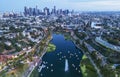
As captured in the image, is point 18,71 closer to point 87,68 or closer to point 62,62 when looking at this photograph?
point 87,68

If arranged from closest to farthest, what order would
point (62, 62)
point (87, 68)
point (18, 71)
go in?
point (18, 71), point (87, 68), point (62, 62)

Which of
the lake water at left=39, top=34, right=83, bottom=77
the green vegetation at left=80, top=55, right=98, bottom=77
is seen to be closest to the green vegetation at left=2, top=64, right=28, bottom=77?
the lake water at left=39, top=34, right=83, bottom=77

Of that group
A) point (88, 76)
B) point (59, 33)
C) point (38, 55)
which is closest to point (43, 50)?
point (38, 55)

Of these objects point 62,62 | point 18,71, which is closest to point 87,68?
point 62,62

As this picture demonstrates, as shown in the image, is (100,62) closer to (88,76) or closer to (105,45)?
(88,76)

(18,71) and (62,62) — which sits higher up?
(18,71)

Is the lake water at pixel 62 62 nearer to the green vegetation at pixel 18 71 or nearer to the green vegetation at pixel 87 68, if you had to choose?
the green vegetation at pixel 87 68

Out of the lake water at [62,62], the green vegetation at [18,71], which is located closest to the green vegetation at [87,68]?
the lake water at [62,62]
